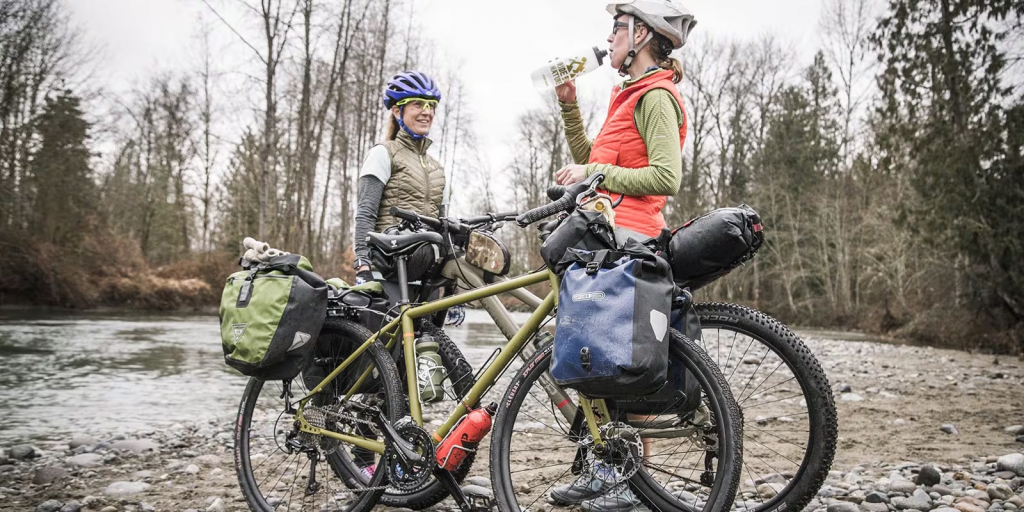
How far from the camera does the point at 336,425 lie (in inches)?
128

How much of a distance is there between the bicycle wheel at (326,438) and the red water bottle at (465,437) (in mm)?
316

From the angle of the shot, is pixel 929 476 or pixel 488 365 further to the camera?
pixel 929 476

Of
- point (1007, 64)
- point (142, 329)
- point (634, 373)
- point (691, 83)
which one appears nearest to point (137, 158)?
point (142, 329)

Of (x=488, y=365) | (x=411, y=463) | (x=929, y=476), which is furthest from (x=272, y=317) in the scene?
(x=929, y=476)

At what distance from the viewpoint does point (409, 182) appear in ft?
13.3

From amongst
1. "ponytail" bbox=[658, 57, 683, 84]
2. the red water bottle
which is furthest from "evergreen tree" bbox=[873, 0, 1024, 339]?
the red water bottle

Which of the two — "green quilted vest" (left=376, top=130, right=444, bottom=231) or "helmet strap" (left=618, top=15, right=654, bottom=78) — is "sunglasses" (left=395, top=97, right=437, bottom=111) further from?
"helmet strap" (left=618, top=15, right=654, bottom=78)

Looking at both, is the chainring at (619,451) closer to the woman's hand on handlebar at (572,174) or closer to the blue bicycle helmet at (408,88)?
the woman's hand on handlebar at (572,174)

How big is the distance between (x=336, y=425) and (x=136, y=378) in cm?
625

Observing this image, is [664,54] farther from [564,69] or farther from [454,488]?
[454,488]

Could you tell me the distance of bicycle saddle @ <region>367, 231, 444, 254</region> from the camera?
3184 millimetres

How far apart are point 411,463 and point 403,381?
0.47m

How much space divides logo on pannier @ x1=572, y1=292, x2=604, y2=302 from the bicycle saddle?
3.42 feet

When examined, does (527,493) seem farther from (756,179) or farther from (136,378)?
(756,179)
